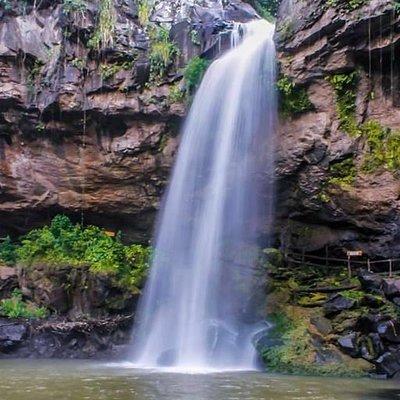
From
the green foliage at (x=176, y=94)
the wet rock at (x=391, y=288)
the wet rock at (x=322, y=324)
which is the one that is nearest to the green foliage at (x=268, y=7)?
the green foliage at (x=176, y=94)

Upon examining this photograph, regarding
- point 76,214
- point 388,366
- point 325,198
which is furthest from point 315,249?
point 76,214

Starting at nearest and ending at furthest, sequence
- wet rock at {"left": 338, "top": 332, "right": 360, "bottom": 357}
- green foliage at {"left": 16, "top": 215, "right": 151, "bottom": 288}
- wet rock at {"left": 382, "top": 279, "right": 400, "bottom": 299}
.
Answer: wet rock at {"left": 338, "top": 332, "right": 360, "bottom": 357}, wet rock at {"left": 382, "top": 279, "right": 400, "bottom": 299}, green foliage at {"left": 16, "top": 215, "right": 151, "bottom": 288}

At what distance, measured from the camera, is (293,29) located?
14.1 metres

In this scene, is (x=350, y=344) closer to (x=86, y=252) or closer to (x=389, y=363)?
(x=389, y=363)

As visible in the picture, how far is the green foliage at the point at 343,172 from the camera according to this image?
13.9 meters

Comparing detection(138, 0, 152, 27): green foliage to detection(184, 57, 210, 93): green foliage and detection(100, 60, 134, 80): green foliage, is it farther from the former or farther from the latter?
detection(184, 57, 210, 93): green foliage

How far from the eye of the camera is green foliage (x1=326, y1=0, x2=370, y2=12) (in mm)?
12812

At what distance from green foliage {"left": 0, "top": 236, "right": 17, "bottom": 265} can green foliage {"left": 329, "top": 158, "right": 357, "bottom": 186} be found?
925 cm

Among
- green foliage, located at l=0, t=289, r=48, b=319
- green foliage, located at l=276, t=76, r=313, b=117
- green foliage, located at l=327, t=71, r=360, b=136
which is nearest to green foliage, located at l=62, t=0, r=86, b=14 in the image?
green foliage, located at l=276, t=76, r=313, b=117

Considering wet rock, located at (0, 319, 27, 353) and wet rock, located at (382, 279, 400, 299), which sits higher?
wet rock, located at (382, 279, 400, 299)

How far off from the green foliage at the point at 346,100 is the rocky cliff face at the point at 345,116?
0.07ft

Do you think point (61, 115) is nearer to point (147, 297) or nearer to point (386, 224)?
point (147, 297)

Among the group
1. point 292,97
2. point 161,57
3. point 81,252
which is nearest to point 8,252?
point 81,252

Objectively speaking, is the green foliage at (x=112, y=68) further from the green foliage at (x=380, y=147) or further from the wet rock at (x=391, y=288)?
the wet rock at (x=391, y=288)
